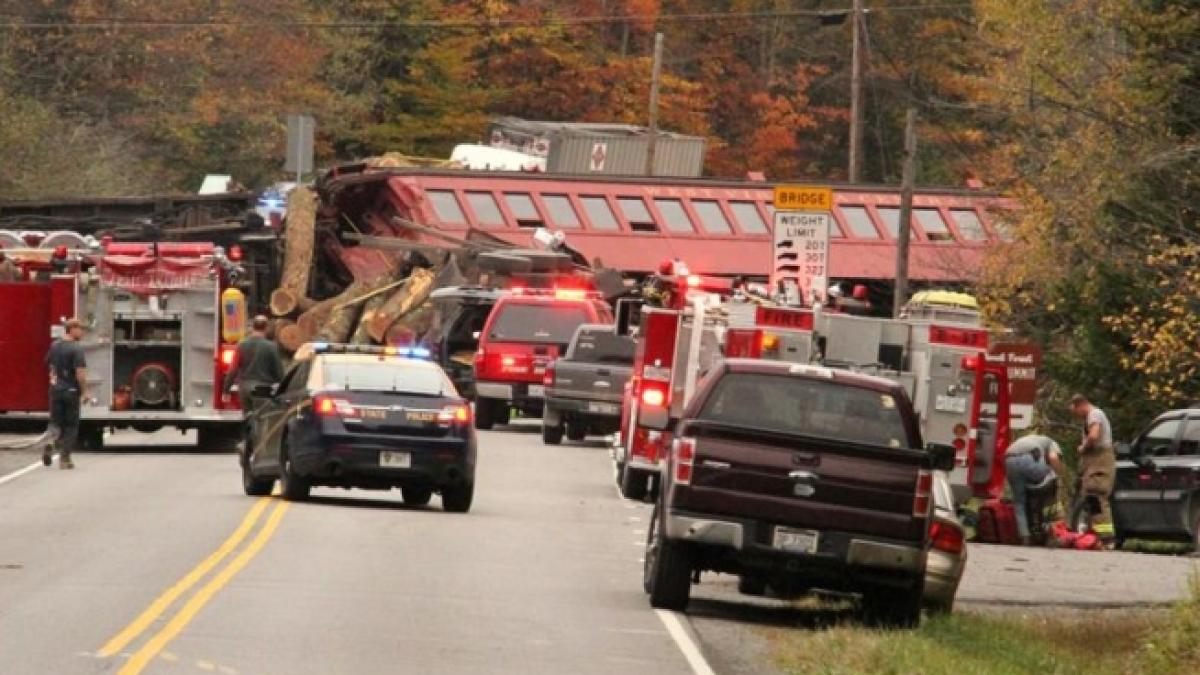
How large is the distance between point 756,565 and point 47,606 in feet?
15.2

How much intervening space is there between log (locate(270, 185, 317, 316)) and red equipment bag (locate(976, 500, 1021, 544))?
2748 centimetres

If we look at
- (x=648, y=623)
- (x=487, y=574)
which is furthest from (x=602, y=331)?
(x=648, y=623)

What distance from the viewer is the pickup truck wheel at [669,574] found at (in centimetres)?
1961

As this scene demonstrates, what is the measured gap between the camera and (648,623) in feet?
62.5

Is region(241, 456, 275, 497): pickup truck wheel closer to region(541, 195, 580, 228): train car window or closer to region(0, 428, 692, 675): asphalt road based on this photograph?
region(0, 428, 692, 675): asphalt road

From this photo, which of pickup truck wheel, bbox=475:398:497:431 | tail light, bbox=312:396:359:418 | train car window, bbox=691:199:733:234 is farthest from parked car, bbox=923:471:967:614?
train car window, bbox=691:199:733:234

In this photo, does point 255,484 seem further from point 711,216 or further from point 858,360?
point 711,216

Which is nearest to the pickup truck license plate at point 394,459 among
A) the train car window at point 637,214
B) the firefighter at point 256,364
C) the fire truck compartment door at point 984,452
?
the fire truck compartment door at point 984,452

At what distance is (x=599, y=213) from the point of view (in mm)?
59312

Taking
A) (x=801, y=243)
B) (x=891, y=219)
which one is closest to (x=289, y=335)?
(x=891, y=219)

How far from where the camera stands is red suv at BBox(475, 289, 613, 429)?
43.1m

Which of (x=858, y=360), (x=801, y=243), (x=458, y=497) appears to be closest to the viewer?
(x=458, y=497)

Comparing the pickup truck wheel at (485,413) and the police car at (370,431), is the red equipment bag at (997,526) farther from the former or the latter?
the pickup truck wheel at (485,413)

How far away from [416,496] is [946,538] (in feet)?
30.2
